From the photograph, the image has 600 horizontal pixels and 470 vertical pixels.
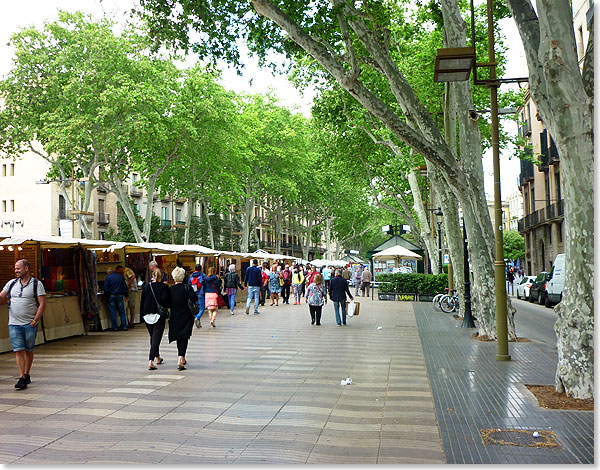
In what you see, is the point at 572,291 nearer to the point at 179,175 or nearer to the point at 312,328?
the point at 312,328

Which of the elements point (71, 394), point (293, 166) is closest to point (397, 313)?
point (71, 394)

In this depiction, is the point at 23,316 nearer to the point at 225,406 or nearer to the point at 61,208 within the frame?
the point at 225,406

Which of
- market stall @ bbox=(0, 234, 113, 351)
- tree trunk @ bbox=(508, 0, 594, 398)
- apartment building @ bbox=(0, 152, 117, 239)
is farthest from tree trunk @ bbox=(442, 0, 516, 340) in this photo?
apartment building @ bbox=(0, 152, 117, 239)

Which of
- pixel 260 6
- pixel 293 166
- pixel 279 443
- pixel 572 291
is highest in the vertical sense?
pixel 293 166

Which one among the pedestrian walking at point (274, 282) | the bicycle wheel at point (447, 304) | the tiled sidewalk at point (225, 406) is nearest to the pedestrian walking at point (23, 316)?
the tiled sidewalk at point (225, 406)

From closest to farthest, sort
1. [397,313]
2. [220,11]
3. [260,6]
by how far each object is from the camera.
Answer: [260,6] → [220,11] → [397,313]

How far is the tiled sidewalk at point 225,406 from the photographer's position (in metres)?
5.36

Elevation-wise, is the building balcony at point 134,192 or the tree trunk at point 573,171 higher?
the building balcony at point 134,192

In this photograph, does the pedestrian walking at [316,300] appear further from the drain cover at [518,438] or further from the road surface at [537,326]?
the drain cover at [518,438]

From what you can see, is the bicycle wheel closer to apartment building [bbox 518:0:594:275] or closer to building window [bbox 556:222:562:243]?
apartment building [bbox 518:0:594:275]

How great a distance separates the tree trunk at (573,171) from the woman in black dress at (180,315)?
18.0 ft

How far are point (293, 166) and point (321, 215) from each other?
1875 cm

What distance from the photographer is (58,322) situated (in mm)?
14250

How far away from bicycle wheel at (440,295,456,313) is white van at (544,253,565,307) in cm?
457
